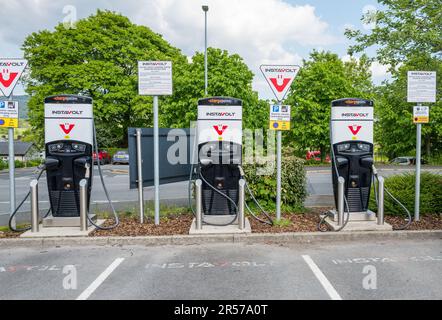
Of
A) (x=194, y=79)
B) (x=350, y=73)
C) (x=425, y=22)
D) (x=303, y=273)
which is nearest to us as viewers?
(x=303, y=273)

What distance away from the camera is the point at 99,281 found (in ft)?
14.7

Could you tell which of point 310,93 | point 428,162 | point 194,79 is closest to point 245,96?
point 194,79

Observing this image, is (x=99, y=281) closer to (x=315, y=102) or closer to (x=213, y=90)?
(x=213, y=90)

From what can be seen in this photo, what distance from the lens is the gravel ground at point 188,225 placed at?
6.51 meters

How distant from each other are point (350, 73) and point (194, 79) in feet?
72.7

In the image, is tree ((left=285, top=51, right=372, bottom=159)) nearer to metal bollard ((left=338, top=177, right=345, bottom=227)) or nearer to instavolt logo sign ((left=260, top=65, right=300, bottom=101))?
instavolt logo sign ((left=260, top=65, right=300, bottom=101))

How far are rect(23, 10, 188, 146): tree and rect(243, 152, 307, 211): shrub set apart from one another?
2299 centimetres

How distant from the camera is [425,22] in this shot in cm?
830

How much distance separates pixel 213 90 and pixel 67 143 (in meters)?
17.8

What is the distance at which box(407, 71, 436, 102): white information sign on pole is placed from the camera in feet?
22.9

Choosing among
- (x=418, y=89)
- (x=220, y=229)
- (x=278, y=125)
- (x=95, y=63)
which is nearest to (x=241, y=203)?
(x=220, y=229)

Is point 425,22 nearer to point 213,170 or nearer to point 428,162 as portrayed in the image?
point 213,170

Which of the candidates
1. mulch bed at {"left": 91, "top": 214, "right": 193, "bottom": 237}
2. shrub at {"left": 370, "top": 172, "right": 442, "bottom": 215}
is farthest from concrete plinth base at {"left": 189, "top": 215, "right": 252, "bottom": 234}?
shrub at {"left": 370, "top": 172, "right": 442, "bottom": 215}

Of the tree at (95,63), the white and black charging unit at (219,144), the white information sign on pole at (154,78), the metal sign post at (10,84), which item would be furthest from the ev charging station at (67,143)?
the tree at (95,63)
